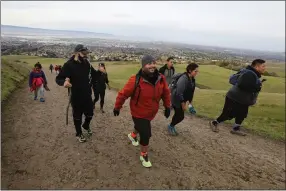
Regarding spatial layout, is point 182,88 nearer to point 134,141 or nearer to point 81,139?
point 134,141

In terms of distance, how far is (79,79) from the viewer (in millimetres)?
6809

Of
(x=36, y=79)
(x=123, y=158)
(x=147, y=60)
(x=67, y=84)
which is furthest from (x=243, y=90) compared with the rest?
(x=36, y=79)

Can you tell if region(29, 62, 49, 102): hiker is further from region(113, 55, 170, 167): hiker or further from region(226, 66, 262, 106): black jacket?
region(226, 66, 262, 106): black jacket

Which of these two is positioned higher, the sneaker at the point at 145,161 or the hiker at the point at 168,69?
the hiker at the point at 168,69

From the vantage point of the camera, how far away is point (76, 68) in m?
6.71

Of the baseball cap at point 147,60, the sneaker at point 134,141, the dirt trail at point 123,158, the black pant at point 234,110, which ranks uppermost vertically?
the baseball cap at point 147,60

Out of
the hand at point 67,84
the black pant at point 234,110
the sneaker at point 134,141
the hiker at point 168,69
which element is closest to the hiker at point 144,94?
the sneaker at point 134,141

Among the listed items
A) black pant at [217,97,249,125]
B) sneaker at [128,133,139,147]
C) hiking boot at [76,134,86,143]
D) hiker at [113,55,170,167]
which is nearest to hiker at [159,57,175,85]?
black pant at [217,97,249,125]

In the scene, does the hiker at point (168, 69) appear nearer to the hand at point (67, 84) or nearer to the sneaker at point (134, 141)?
the sneaker at point (134, 141)

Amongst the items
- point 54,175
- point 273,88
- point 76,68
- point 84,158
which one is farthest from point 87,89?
point 273,88

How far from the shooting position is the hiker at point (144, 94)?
586 centimetres

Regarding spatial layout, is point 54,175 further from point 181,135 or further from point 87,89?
point 181,135

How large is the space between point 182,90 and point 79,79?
2.78 metres

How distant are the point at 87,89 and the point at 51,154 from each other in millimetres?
1746
